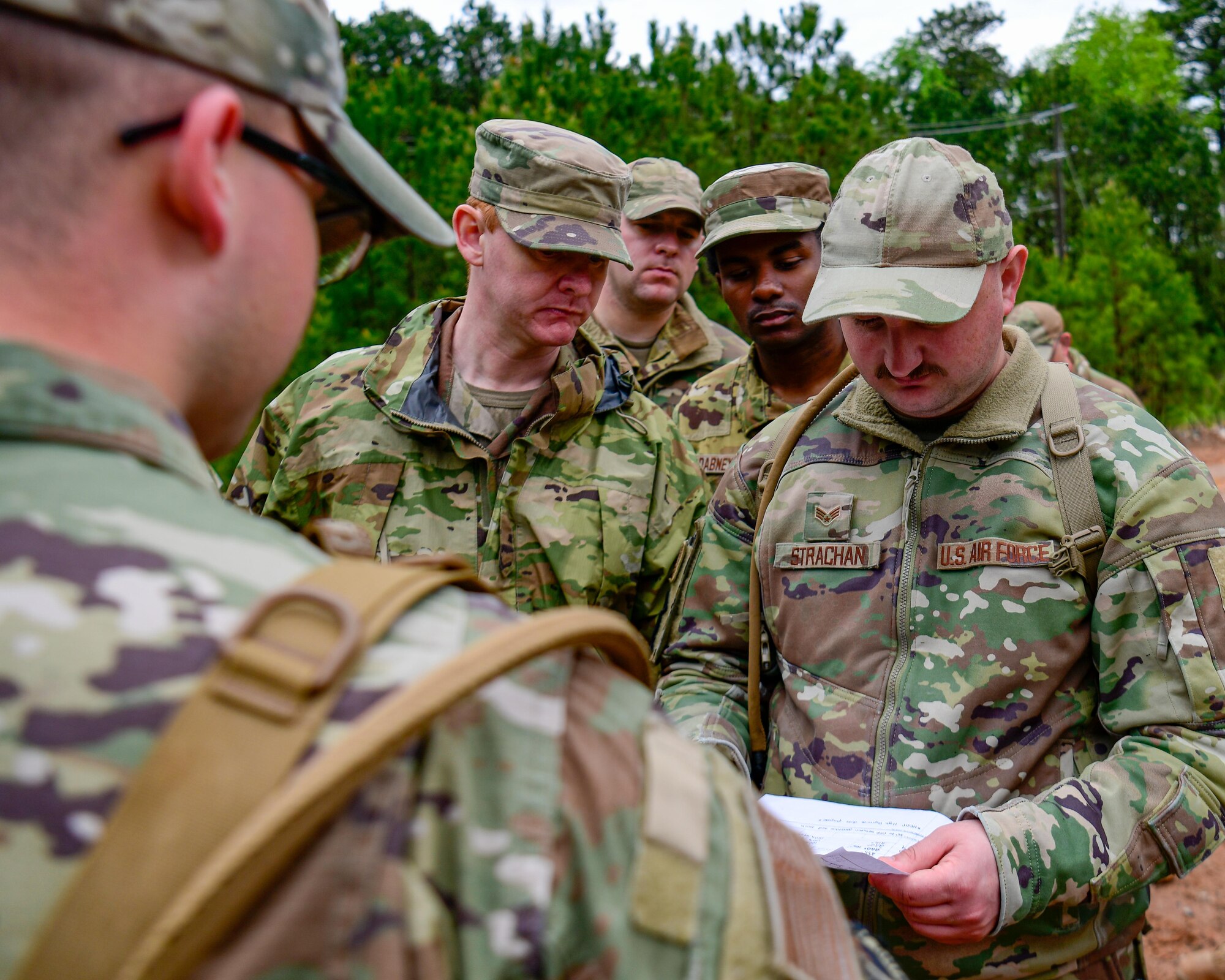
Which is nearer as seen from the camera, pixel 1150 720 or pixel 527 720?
pixel 527 720

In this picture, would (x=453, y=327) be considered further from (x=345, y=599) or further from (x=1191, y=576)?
(x=345, y=599)

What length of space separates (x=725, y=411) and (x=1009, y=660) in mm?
2266

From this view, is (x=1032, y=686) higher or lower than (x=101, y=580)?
lower

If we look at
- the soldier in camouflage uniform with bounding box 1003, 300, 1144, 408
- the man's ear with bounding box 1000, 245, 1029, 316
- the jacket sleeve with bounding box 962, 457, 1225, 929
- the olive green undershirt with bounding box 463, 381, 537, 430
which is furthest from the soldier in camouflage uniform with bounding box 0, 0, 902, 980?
the soldier in camouflage uniform with bounding box 1003, 300, 1144, 408

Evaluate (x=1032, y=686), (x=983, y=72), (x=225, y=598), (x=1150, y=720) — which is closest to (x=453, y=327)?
(x=1032, y=686)

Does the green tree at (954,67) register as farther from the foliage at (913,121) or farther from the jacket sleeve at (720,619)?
the jacket sleeve at (720,619)

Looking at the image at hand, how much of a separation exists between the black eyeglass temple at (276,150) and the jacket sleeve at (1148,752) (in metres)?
1.47

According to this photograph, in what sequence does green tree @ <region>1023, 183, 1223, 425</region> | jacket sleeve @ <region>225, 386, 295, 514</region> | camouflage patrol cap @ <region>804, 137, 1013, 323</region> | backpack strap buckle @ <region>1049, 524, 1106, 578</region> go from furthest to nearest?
green tree @ <region>1023, 183, 1223, 425</region> < jacket sleeve @ <region>225, 386, 295, 514</region> < camouflage patrol cap @ <region>804, 137, 1013, 323</region> < backpack strap buckle @ <region>1049, 524, 1106, 578</region>

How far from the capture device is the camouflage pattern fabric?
3965 millimetres

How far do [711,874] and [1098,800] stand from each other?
127cm

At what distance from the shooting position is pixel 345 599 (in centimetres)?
76

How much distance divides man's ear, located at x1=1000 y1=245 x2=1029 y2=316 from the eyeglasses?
1448mm

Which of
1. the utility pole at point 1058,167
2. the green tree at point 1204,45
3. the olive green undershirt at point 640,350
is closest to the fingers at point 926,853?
the olive green undershirt at point 640,350

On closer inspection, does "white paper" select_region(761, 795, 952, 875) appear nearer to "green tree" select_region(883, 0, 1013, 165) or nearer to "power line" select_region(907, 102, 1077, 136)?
"power line" select_region(907, 102, 1077, 136)
